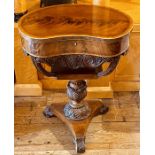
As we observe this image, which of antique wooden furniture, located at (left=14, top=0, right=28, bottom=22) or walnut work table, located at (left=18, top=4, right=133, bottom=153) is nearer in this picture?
walnut work table, located at (left=18, top=4, right=133, bottom=153)

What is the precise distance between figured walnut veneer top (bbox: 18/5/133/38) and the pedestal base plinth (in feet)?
1.98

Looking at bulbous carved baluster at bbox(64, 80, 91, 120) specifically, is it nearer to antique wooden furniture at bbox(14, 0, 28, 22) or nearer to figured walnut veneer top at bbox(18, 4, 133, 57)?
figured walnut veneer top at bbox(18, 4, 133, 57)

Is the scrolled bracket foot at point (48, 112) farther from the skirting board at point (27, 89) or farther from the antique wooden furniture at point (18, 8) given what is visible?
the antique wooden furniture at point (18, 8)

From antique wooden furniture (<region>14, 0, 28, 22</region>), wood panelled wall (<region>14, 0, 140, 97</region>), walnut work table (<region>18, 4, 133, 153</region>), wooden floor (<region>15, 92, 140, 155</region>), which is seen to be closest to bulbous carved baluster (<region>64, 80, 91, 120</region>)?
walnut work table (<region>18, 4, 133, 153</region>)

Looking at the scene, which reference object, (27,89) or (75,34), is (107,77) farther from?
(75,34)

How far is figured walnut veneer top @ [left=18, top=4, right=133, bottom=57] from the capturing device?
149 centimetres

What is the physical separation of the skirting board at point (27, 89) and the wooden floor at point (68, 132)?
4cm

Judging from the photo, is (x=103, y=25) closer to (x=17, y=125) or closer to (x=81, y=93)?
(x=81, y=93)

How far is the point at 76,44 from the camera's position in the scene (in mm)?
1501

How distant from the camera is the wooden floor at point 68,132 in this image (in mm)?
1812

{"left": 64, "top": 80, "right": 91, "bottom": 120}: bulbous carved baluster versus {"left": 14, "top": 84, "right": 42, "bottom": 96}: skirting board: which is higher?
{"left": 64, "top": 80, "right": 91, "bottom": 120}: bulbous carved baluster
